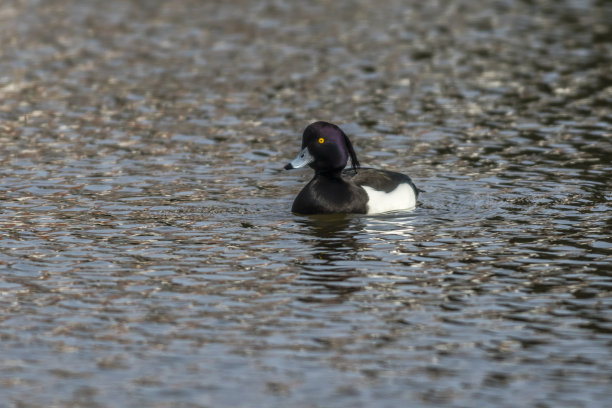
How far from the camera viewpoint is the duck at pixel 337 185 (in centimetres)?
1653

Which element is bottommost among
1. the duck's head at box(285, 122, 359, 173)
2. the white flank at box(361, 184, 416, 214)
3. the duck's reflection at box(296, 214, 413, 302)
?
the duck's reflection at box(296, 214, 413, 302)

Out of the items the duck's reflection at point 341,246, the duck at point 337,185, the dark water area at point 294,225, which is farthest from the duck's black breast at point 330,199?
the dark water area at point 294,225

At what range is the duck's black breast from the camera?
54.0ft

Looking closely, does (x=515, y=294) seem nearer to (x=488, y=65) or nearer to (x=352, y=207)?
(x=352, y=207)

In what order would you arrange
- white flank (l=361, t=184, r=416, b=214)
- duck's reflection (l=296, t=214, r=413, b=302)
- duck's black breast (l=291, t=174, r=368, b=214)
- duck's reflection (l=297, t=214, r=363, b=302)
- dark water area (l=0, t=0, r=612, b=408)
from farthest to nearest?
white flank (l=361, t=184, r=416, b=214)
duck's black breast (l=291, t=174, r=368, b=214)
duck's reflection (l=296, t=214, r=413, b=302)
duck's reflection (l=297, t=214, r=363, b=302)
dark water area (l=0, t=0, r=612, b=408)

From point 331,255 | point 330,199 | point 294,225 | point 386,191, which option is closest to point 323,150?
point 330,199

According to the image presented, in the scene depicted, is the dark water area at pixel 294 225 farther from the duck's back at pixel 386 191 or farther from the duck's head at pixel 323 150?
the duck's head at pixel 323 150

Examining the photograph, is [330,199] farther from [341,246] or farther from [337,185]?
[341,246]

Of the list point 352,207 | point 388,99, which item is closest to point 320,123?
point 352,207

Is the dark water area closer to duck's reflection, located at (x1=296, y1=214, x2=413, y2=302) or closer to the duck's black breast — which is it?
duck's reflection, located at (x1=296, y1=214, x2=413, y2=302)

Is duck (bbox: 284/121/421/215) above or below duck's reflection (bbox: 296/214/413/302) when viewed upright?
above

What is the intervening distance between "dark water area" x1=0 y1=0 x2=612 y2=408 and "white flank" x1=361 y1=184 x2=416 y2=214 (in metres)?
0.36

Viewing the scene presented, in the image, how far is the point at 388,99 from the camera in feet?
83.7

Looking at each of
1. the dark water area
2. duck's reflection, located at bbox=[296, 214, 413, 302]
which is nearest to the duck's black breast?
duck's reflection, located at bbox=[296, 214, 413, 302]
